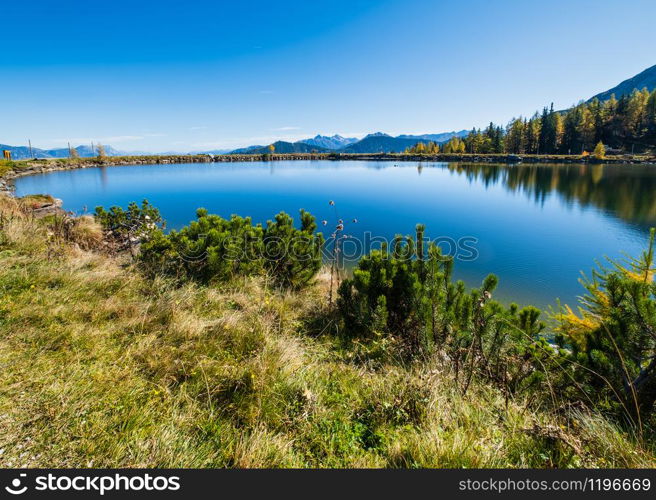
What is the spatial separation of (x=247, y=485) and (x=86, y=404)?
161cm

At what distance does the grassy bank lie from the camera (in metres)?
2.18

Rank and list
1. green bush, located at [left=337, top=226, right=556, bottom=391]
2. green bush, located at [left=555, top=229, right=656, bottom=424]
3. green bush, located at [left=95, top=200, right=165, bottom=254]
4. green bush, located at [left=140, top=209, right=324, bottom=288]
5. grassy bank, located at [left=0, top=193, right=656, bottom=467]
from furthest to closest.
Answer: green bush, located at [left=95, top=200, right=165, bottom=254] < green bush, located at [left=140, top=209, right=324, bottom=288] < green bush, located at [left=337, top=226, right=556, bottom=391] < green bush, located at [left=555, top=229, right=656, bottom=424] < grassy bank, located at [left=0, top=193, right=656, bottom=467]

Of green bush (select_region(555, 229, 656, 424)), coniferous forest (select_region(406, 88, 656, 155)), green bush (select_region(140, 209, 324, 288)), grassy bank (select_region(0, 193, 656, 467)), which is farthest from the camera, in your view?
coniferous forest (select_region(406, 88, 656, 155))

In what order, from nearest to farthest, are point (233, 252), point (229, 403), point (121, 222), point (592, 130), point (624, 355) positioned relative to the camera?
point (229, 403) → point (624, 355) → point (233, 252) → point (121, 222) → point (592, 130)

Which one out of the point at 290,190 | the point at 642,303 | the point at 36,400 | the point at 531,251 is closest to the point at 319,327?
the point at 36,400

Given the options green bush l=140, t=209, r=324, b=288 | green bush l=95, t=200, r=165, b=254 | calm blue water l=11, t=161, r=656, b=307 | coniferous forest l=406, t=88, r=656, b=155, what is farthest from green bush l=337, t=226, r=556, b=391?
coniferous forest l=406, t=88, r=656, b=155

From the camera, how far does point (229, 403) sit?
2.76 meters

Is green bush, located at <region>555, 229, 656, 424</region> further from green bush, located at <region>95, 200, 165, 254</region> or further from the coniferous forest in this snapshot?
the coniferous forest

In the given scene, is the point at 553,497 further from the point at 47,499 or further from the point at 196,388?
the point at 47,499

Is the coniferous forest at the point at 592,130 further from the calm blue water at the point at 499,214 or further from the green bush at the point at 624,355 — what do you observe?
the green bush at the point at 624,355

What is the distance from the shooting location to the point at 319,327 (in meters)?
4.96

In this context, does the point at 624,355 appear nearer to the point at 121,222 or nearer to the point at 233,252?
the point at 233,252

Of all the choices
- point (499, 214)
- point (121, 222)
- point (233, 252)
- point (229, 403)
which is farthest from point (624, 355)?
point (499, 214)

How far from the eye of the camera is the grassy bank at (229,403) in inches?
85.7
